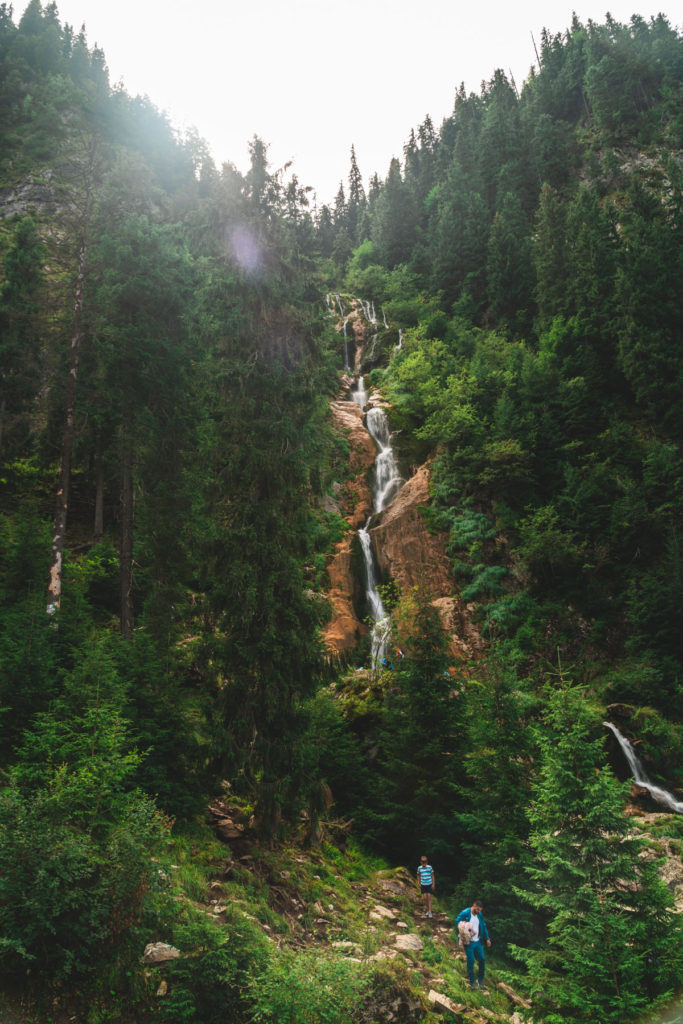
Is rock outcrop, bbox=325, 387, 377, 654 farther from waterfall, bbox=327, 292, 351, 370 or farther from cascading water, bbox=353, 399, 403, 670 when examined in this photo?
waterfall, bbox=327, 292, 351, 370

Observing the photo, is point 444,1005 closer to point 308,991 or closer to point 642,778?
point 308,991

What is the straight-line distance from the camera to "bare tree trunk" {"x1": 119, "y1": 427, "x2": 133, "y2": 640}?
1348cm

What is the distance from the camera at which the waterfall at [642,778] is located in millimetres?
14109

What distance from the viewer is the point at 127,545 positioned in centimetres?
1409

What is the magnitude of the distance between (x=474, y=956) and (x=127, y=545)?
1139cm

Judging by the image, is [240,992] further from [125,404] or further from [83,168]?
[83,168]

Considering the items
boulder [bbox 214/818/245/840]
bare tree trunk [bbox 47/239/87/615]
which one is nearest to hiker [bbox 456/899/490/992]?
boulder [bbox 214/818/245/840]

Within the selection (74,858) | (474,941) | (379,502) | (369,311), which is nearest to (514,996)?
(474,941)

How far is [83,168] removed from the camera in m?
15.7

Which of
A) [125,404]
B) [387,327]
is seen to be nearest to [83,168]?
[125,404]

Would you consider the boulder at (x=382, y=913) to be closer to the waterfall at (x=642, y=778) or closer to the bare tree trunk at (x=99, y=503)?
the waterfall at (x=642, y=778)

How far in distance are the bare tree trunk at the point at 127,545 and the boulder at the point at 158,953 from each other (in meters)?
7.76

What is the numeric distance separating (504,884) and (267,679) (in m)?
5.94

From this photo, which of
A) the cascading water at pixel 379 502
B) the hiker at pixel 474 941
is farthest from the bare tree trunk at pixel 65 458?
the cascading water at pixel 379 502
